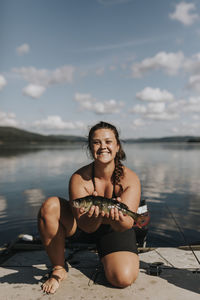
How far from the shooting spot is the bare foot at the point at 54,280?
328 centimetres

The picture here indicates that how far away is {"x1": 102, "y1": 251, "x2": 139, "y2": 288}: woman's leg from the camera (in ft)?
11.0

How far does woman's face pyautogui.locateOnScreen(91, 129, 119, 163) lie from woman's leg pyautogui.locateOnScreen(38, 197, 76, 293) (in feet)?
2.86

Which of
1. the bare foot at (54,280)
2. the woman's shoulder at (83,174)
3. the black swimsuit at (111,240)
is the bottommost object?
the bare foot at (54,280)

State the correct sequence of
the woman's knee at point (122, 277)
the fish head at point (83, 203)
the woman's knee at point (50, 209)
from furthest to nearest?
the woman's knee at point (50, 209) < the woman's knee at point (122, 277) < the fish head at point (83, 203)

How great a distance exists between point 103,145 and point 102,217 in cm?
105

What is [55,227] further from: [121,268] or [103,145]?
[103,145]

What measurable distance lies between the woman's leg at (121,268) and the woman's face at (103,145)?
140 cm

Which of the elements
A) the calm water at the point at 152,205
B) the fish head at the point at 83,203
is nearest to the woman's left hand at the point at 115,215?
the fish head at the point at 83,203

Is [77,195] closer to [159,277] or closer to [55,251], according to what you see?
[55,251]

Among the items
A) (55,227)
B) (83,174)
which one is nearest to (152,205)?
(83,174)

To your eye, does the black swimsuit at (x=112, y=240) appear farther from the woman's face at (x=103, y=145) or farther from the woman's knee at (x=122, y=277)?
the woman's face at (x=103, y=145)

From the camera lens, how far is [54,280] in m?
3.40

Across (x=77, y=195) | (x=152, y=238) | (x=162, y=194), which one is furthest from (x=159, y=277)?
(x=162, y=194)

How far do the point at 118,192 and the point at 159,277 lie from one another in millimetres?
1344
